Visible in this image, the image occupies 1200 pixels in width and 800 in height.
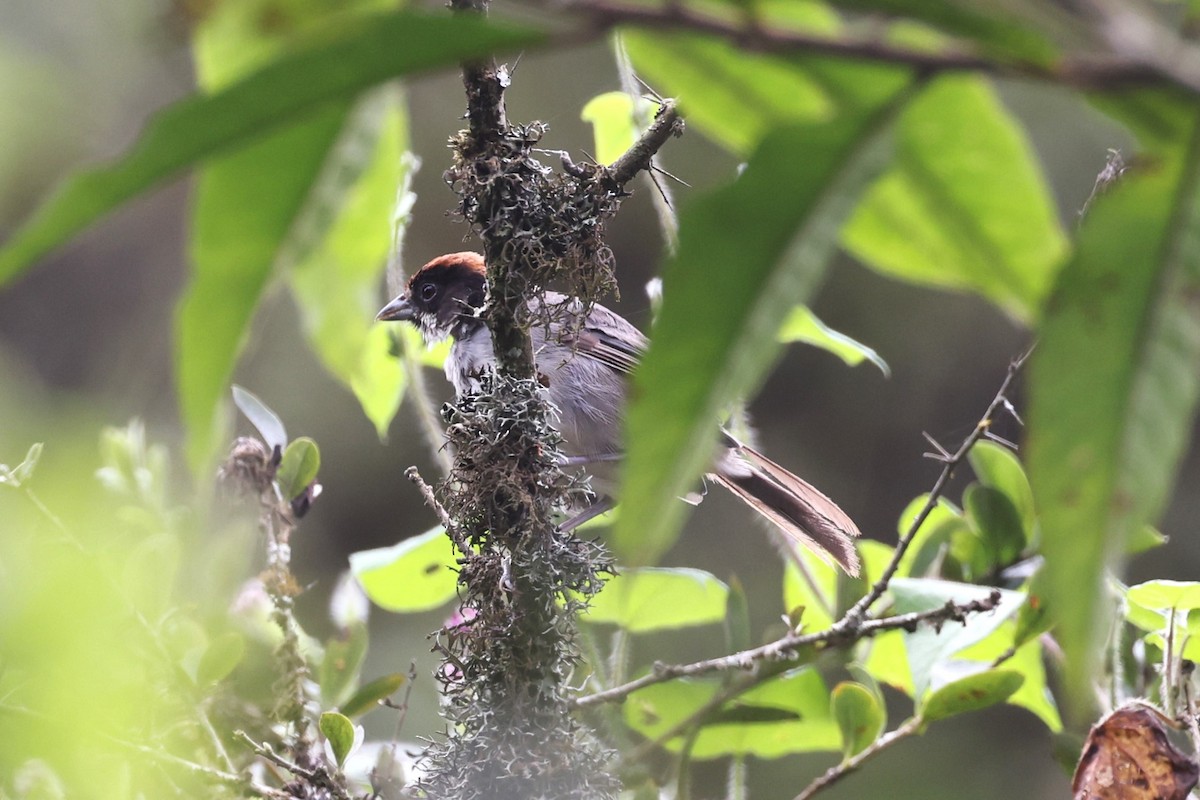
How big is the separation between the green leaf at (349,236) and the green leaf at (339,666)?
1154 millimetres

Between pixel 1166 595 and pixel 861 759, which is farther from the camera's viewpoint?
pixel 861 759

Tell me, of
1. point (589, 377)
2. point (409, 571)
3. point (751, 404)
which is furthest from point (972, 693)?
point (751, 404)

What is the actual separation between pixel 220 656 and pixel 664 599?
655 mm

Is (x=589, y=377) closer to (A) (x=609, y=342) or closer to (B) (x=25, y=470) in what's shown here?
(A) (x=609, y=342)

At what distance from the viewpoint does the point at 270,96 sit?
1.38ft

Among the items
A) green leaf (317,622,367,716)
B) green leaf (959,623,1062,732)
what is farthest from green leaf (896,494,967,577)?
green leaf (317,622,367,716)

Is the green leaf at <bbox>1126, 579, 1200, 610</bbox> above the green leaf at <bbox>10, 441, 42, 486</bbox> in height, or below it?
below

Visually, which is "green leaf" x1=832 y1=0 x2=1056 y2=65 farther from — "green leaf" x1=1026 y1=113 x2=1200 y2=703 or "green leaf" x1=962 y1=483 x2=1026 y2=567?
"green leaf" x1=962 y1=483 x2=1026 y2=567

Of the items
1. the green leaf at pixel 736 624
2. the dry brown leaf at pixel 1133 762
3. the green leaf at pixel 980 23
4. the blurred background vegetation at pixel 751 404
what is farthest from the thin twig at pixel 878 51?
the blurred background vegetation at pixel 751 404

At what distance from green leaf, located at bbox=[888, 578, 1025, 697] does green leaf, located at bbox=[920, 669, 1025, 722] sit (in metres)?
0.04

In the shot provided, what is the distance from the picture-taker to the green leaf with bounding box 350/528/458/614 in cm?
162

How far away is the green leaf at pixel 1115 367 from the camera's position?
0.43 meters

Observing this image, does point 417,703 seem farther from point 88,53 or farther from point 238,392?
point 88,53

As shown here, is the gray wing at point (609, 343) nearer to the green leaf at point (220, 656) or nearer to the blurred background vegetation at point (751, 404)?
the blurred background vegetation at point (751, 404)
